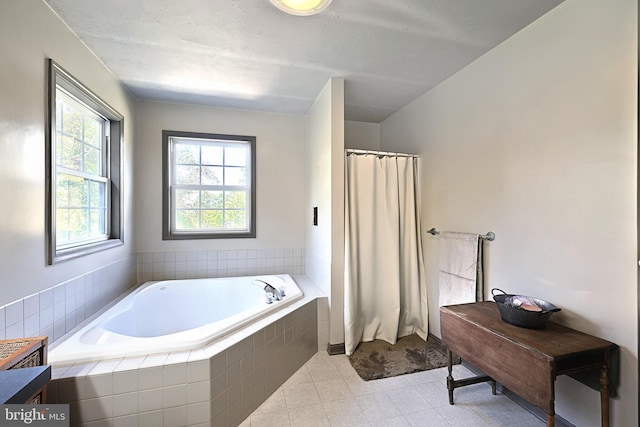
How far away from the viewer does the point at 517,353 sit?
131cm

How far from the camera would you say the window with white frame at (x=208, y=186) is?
9.70 feet

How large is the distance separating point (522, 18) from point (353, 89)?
1295 mm

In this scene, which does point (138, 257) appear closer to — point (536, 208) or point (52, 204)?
point (52, 204)

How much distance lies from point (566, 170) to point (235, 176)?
286cm

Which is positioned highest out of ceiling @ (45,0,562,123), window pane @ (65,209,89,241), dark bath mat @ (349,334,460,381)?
ceiling @ (45,0,562,123)

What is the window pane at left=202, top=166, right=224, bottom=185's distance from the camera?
3072mm

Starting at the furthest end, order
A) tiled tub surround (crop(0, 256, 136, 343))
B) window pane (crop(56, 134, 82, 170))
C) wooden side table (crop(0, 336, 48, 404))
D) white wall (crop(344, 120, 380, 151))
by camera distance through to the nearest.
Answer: white wall (crop(344, 120, 380, 151)) → window pane (crop(56, 134, 82, 170)) → tiled tub surround (crop(0, 256, 136, 343)) → wooden side table (crop(0, 336, 48, 404))

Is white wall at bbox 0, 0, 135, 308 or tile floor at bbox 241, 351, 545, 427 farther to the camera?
tile floor at bbox 241, 351, 545, 427

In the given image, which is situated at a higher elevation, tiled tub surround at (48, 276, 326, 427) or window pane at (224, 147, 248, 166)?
window pane at (224, 147, 248, 166)

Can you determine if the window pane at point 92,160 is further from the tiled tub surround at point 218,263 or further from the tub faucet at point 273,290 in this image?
the tub faucet at point 273,290

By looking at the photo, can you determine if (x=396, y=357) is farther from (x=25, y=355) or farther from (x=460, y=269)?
(x=25, y=355)

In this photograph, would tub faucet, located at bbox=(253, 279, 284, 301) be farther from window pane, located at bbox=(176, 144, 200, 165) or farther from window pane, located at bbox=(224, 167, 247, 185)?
window pane, located at bbox=(176, 144, 200, 165)

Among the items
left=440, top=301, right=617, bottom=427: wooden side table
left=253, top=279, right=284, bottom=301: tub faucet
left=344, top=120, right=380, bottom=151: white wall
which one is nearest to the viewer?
left=440, top=301, right=617, bottom=427: wooden side table

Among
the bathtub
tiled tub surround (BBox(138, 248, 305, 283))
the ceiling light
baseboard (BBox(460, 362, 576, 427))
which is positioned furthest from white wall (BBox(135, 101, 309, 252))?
baseboard (BBox(460, 362, 576, 427))
